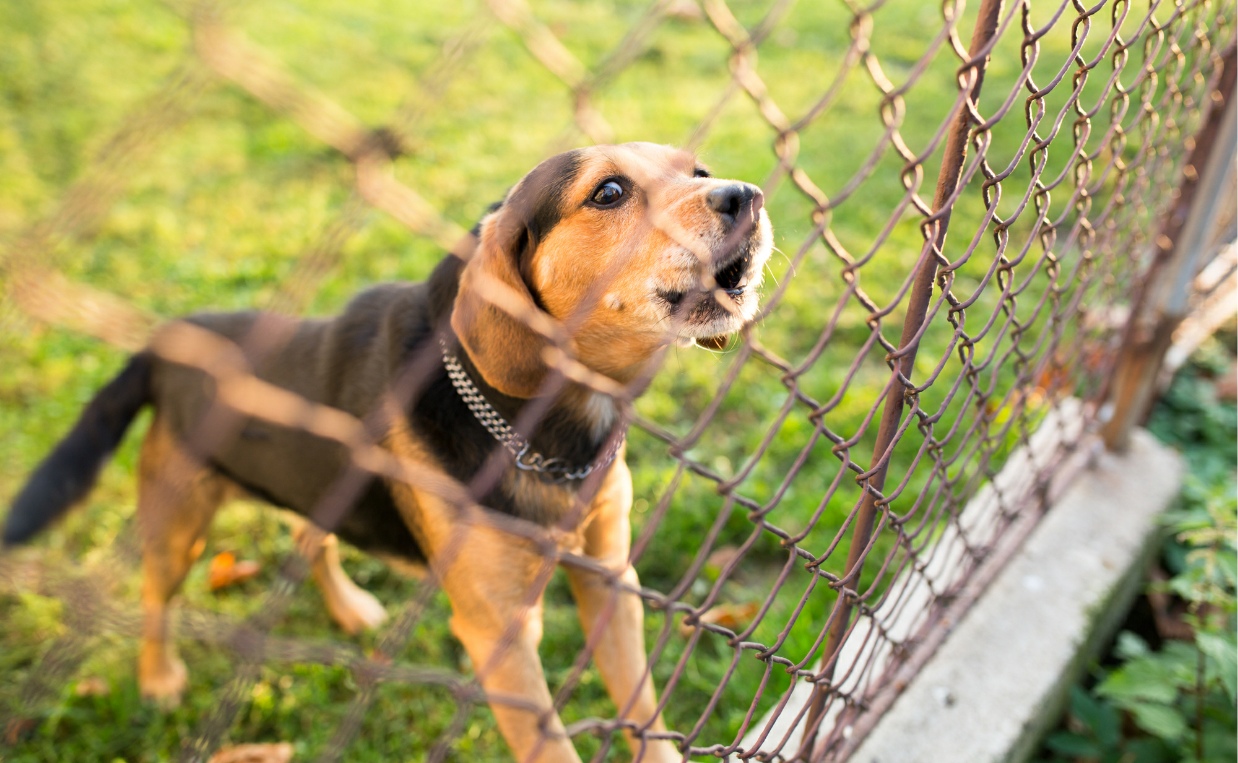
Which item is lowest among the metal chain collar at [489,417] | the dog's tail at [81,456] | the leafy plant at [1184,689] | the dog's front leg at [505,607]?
the dog's tail at [81,456]

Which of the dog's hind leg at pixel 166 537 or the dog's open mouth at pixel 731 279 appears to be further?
the dog's hind leg at pixel 166 537

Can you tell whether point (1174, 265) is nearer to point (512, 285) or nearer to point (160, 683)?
point (512, 285)

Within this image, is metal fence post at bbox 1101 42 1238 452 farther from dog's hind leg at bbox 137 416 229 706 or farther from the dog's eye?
dog's hind leg at bbox 137 416 229 706

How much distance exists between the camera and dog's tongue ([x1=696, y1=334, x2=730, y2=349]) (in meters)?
2.48

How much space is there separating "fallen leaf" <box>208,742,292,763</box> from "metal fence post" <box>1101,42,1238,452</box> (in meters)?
3.28

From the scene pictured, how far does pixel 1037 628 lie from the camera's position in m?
2.75

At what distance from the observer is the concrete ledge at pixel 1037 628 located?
243 centimetres

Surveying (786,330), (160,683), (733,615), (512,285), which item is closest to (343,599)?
(160,683)

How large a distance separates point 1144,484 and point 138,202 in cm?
646

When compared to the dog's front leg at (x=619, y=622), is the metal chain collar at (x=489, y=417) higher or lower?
higher

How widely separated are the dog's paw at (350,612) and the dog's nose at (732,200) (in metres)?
2.33

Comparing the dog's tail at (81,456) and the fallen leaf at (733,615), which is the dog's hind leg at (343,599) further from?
the fallen leaf at (733,615)

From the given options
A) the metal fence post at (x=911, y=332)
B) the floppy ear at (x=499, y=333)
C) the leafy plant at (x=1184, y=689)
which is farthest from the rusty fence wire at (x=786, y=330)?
the leafy plant at (x=1184, y=689)

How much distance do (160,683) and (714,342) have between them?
94.6 inches
